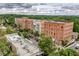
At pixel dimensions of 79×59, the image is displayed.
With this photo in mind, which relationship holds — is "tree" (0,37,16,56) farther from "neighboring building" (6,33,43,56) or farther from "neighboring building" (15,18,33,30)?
"neighboring building" (15,18,33,30)

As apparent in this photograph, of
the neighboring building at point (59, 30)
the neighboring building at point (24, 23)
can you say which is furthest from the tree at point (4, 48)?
the neighboring building at point (59, 30)

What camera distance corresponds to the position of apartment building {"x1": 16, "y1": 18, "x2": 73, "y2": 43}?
6.84 feet

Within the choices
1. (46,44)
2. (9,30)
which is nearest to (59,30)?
(46,44)

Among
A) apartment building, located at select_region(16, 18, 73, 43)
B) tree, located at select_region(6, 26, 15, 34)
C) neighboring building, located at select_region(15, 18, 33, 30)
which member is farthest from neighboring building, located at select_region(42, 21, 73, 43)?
tree, located at select_region(6, 26, 15, 34)

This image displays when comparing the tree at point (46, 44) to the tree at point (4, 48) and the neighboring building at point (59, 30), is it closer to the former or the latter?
the neighboring building at point (59, 30)

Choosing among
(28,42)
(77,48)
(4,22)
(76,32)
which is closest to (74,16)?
(76,32)

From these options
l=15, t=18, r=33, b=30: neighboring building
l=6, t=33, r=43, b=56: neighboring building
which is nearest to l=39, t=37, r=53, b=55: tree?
l=6, t=33, r=43, b=56: neighboring building

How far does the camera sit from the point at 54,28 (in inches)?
82.0

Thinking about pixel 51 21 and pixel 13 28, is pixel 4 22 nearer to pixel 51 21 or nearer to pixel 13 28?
pixel 13 28

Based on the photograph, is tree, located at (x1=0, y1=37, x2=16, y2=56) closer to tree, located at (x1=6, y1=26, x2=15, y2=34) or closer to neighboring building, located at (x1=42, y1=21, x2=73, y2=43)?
tree, located at (x1=6, y1=26, x2=15, y2=34)

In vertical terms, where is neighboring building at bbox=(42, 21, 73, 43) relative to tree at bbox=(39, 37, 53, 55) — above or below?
above

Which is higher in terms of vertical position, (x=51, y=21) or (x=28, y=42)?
(x=51, y=21)

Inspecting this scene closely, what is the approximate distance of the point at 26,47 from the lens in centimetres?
210

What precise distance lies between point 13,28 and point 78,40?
0.52m
